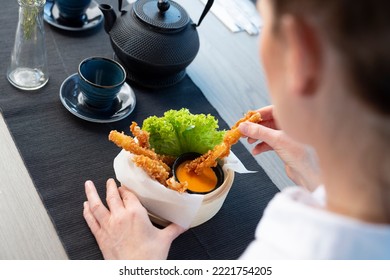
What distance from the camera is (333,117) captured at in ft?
1.58

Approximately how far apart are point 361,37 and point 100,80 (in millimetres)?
746

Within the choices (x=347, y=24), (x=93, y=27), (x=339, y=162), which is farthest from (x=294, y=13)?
(x=93, y=27)

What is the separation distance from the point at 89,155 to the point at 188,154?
7.9 inches

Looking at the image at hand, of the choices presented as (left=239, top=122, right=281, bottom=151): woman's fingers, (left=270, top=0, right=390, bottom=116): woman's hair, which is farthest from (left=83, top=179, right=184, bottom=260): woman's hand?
(left=270, top=0, right=390, bottom=116): woman's hair

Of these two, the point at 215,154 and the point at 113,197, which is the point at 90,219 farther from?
the point at 215,154

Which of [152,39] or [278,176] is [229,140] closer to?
[278,176]

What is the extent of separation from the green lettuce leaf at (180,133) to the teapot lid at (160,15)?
0.87 feet

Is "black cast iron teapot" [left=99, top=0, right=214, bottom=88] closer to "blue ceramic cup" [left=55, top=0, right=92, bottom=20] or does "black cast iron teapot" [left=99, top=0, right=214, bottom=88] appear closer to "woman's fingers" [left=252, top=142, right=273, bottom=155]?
"blue ceramic cup" [left=55, top=0, right=92, bottom=20]

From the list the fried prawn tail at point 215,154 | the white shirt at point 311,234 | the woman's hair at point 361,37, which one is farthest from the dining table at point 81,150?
the woman's hair at point 361,37

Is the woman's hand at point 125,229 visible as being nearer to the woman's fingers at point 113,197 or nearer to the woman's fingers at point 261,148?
the woman's fingers at point 113,197

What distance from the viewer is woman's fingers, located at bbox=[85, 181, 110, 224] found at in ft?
2.80

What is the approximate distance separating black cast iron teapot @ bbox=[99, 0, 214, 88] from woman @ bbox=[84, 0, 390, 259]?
57cm

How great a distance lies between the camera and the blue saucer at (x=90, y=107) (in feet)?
3.45

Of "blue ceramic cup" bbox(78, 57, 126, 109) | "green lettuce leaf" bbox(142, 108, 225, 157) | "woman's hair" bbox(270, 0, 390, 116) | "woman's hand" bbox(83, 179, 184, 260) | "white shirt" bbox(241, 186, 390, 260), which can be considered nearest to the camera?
"woman's hair" bbox(270, 0, 390, 116)
